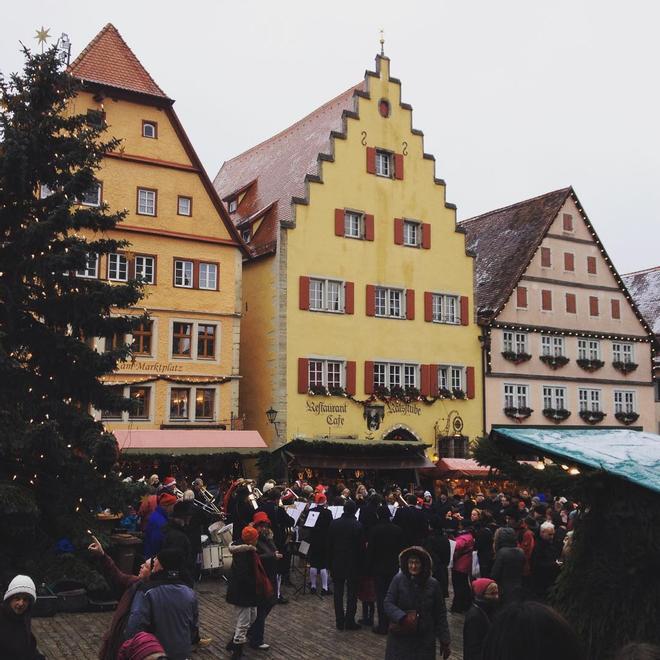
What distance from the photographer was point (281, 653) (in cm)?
1015

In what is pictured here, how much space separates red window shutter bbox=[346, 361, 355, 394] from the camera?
30.3 metres

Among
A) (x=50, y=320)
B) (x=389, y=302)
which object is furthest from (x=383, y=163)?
(x=50, y=320)

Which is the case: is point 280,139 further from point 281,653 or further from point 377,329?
point 281,653

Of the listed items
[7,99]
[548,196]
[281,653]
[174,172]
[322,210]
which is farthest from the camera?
[548,196]

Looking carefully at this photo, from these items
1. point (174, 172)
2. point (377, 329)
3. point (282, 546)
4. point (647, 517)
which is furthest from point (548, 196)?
point (647, 517)

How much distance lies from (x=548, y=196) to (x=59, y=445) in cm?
3005

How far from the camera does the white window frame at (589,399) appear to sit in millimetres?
36250

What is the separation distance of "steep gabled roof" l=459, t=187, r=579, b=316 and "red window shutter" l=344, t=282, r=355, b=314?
6.57 m

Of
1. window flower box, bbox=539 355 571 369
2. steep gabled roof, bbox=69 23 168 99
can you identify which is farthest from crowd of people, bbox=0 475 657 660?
window flower box, bbox=539 355 571 369

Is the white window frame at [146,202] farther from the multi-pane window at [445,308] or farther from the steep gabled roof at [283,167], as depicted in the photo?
the multi-pane window at [445,308]

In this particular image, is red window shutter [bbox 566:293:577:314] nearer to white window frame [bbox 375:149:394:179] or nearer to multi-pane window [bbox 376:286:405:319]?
multi-pane window [bbox 376:286:405:319]

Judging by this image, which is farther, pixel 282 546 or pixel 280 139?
pixel 280 139

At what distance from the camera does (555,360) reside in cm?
3538

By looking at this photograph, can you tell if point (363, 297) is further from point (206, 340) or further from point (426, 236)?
point (206, 340)
